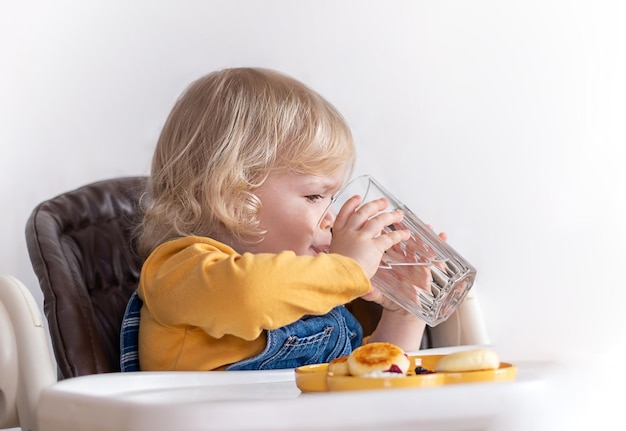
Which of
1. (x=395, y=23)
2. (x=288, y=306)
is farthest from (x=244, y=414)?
(x=395, y=23)

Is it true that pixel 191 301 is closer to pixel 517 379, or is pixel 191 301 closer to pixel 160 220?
pixel 160 220

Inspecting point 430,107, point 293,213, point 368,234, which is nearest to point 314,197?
point 293,213

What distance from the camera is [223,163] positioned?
3.75ft

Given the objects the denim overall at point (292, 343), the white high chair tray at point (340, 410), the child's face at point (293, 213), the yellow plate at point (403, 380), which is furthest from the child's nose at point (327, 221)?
the white high chair tray at point (340, 410)

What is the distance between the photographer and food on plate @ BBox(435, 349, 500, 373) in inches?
26.9

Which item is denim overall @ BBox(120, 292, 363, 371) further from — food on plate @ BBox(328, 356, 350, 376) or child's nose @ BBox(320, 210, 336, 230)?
food on plate @ BBox(328, 356, 350, 376)

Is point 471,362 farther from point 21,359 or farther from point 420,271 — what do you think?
point 21,359

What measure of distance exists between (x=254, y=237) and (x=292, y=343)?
0.53 feet

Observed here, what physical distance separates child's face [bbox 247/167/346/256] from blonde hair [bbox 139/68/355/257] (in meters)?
0.01

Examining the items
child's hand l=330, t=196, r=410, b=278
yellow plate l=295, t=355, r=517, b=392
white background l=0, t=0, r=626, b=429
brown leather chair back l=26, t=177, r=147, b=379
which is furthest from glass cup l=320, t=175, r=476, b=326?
white background l=0, t=0, r=626, b=429

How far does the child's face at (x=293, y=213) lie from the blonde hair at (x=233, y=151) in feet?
0.04

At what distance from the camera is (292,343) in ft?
3.50

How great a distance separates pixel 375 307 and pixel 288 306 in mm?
440

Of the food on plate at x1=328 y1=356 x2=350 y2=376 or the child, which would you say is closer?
the food on plate at x1=328 y1=356 x2=350 y2=376
